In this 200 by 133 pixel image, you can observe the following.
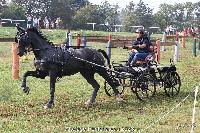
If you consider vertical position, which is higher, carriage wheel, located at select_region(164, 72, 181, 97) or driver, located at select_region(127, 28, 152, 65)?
driver, located at select_region(127, 28, 152, 65)

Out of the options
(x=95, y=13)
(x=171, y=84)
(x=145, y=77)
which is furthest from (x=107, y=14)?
(x=145, y=77)

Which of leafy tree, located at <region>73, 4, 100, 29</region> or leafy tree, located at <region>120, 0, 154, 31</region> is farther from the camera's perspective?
leafy tree, located at <region>120, 0, 154, 31</region>

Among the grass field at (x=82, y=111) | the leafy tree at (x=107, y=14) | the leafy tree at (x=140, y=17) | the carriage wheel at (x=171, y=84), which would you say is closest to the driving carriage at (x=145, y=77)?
the carriage wheel at (x=171, y=84)

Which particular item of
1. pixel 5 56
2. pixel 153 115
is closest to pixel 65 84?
pixel 153 115

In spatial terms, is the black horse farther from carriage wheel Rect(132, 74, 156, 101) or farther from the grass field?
carriage wheel Rect(132, 74, 156, 101)

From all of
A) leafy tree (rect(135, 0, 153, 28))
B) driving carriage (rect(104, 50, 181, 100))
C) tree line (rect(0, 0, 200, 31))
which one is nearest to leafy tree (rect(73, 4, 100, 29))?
tree line (rect(0, 0, 200, 31))

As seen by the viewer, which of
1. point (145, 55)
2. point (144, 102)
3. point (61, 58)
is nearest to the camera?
point (61, 58)

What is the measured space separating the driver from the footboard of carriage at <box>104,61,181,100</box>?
30 cm

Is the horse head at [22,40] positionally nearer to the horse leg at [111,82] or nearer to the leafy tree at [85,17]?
the horse leg at [111,82]

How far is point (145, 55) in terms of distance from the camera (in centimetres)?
1462

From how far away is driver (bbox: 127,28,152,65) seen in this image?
48.0 feet

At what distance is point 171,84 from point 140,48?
1.43 metres

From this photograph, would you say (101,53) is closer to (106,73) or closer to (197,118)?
(106,73)

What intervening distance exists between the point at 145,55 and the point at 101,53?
4.95 ft
